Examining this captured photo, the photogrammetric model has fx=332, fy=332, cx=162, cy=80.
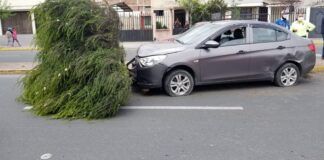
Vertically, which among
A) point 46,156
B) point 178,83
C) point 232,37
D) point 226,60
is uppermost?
point 232,37

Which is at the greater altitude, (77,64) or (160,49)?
(160,49)

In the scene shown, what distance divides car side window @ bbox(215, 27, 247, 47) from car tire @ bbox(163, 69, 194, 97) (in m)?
1.05

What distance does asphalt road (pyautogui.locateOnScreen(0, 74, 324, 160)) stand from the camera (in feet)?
13.8

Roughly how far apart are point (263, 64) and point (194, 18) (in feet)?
53.7

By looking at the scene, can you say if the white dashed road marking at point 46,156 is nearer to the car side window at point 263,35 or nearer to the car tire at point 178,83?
the car tire at point 178,83

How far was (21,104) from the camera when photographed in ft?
21.6

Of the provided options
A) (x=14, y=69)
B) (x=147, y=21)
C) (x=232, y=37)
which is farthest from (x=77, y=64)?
(x=147, y=21)

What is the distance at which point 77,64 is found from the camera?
6.02 m

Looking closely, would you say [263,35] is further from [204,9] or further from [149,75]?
[204,9]

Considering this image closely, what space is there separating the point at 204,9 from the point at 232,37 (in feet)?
51.8

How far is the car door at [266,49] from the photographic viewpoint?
24.0 feet

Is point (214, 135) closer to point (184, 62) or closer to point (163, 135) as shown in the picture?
point (163, 135)

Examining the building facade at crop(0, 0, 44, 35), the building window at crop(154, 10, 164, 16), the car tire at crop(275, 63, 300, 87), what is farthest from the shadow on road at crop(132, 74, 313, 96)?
the building facade at crop(0, 0, 44, 35)

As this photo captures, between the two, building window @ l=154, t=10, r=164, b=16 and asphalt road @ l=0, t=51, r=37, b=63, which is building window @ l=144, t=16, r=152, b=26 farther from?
asphalt road @ l=0, t=51, r=37, b=63
